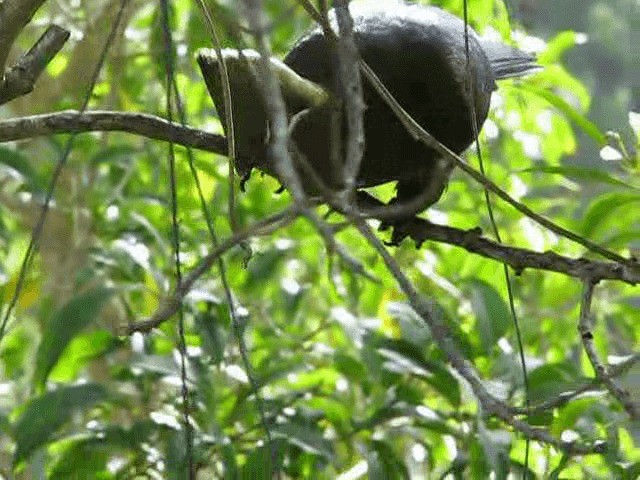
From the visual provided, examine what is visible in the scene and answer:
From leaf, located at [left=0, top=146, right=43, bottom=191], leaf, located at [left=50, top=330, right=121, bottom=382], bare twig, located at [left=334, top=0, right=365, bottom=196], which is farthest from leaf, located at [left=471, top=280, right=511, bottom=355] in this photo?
bare twig, located at [left=334, top=0, right=365, bottom=196]

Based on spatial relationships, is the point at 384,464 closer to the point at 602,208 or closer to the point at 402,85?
the point at 602,208

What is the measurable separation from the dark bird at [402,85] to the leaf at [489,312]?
426mm

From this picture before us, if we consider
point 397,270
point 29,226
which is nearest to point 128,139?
point 29,226

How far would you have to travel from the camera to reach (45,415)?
40.6 inches

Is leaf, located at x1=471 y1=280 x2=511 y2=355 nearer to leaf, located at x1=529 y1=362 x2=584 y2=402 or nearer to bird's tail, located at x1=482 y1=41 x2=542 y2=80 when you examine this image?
leaf, located at x1=529 y1=362 x2=584 y2=402

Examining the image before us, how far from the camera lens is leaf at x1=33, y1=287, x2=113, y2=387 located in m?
1.06

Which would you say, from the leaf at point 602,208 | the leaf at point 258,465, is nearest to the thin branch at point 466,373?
the leaf at point 602,208

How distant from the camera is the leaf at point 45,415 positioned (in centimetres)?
101

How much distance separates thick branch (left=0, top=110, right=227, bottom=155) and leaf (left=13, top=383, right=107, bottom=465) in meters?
0.42

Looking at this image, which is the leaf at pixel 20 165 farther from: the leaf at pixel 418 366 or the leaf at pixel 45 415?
the leaf at pixel 418 366

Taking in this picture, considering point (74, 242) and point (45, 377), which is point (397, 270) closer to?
point (45, 377)

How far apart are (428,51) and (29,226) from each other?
112 cm

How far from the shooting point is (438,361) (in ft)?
3.61

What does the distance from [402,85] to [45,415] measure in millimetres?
487
